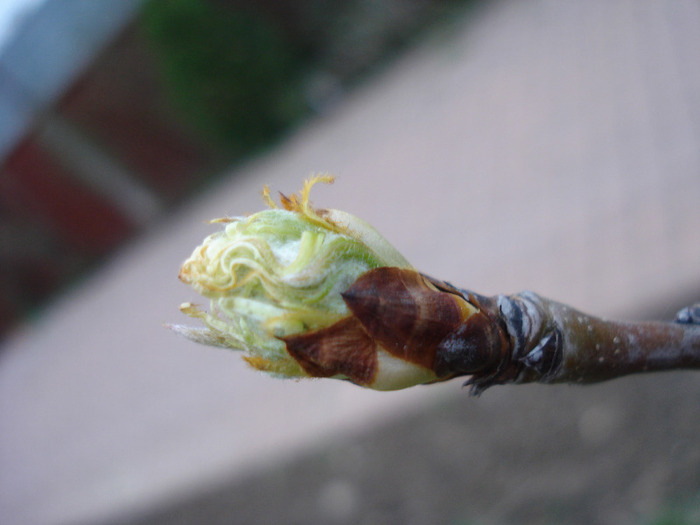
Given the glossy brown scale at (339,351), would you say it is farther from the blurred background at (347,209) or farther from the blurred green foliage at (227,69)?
the blurred green foliage at (227,69)

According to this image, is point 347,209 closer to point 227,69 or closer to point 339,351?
point 227,69

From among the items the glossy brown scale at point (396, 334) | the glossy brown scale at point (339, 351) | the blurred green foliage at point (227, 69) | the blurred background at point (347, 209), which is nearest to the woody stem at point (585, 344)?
the glossy brown scale at point (396, 334)

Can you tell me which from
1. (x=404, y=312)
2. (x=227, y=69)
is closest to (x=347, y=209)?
(x=227, y=69)

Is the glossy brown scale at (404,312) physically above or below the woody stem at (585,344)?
above

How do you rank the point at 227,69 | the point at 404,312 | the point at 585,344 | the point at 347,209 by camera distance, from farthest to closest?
the point at 227,69 < the point at 347,209 < the point at 585,344 < the point at 404,312

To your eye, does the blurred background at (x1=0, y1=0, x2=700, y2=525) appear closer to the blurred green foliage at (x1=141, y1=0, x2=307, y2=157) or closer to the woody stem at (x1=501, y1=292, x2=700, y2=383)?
the blurred green foliage at (x1=141, y1=0, x2=307, y2=157)

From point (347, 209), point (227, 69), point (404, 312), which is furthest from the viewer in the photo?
point (227, 69)

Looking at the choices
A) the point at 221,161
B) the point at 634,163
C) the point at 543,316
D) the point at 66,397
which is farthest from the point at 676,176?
the point at 66,397
